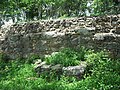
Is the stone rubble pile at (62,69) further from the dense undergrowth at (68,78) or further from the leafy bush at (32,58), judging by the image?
the leafy bush at (32,58)

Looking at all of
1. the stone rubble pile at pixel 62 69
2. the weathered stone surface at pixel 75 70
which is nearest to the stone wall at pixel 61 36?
the stone rubble pile at pixel 62 69

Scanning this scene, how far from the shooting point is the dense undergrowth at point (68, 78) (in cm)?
980

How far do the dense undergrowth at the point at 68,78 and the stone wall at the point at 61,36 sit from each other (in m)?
0.62

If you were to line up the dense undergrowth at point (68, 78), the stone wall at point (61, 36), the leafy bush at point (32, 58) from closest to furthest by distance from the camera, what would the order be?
the dense undergrowth at point (68, 78) → the stone wall at point (61, 36) → the leafy bush at point (32, 58)

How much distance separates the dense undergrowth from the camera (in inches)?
386

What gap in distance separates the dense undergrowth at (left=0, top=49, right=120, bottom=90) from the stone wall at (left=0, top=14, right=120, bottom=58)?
62 cm

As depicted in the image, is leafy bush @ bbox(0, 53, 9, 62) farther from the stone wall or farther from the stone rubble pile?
the stone rubble pile

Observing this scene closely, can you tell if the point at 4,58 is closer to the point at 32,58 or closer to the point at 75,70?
the point at 32,58

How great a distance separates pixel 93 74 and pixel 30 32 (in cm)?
563

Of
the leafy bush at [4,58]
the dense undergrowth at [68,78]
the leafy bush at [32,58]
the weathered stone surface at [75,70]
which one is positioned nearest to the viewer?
the dense undergrowth at [68,78]

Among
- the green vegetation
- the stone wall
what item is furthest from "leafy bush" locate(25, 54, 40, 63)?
the green vegetation

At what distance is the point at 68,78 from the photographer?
11109mm

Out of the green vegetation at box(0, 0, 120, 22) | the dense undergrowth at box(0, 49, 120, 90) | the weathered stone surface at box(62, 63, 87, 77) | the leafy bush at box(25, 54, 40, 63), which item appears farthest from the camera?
the green vegetation at box(0, 0, 120, 22)

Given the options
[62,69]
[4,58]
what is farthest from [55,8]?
[62,69]
